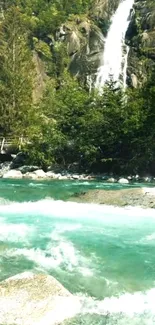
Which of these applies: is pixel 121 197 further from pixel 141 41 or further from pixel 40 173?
pixel 141 41

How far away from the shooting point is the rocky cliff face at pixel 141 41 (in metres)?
46.0

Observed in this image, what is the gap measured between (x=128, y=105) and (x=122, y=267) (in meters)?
22.2

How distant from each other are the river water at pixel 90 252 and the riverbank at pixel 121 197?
0.56 metres

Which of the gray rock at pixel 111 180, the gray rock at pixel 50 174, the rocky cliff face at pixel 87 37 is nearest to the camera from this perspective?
the gray rock at pixel 111 180

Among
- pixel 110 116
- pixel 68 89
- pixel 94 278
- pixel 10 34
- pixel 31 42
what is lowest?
pixel 94 278

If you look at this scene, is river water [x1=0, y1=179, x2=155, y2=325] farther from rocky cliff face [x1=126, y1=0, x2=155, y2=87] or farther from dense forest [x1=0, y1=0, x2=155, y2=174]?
rocky cliff face [x1=126, y1=0, x2=155, y2=87]

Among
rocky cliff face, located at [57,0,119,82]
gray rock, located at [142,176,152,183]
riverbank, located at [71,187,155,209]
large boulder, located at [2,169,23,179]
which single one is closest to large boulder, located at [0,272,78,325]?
riverbank, located at [71,187,155,209]

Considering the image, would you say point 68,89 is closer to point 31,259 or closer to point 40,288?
point 31,259

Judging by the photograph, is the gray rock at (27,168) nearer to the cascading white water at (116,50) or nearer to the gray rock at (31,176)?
the gray rock at (31,176)

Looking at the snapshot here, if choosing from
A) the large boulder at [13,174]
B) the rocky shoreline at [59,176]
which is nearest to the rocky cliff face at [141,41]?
the rocky shoreline at [59,176]

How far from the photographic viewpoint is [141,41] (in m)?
49.0

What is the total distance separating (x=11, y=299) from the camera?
680 centimetres

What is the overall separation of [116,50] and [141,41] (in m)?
3.11

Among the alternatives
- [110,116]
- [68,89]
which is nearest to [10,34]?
[68,89]
